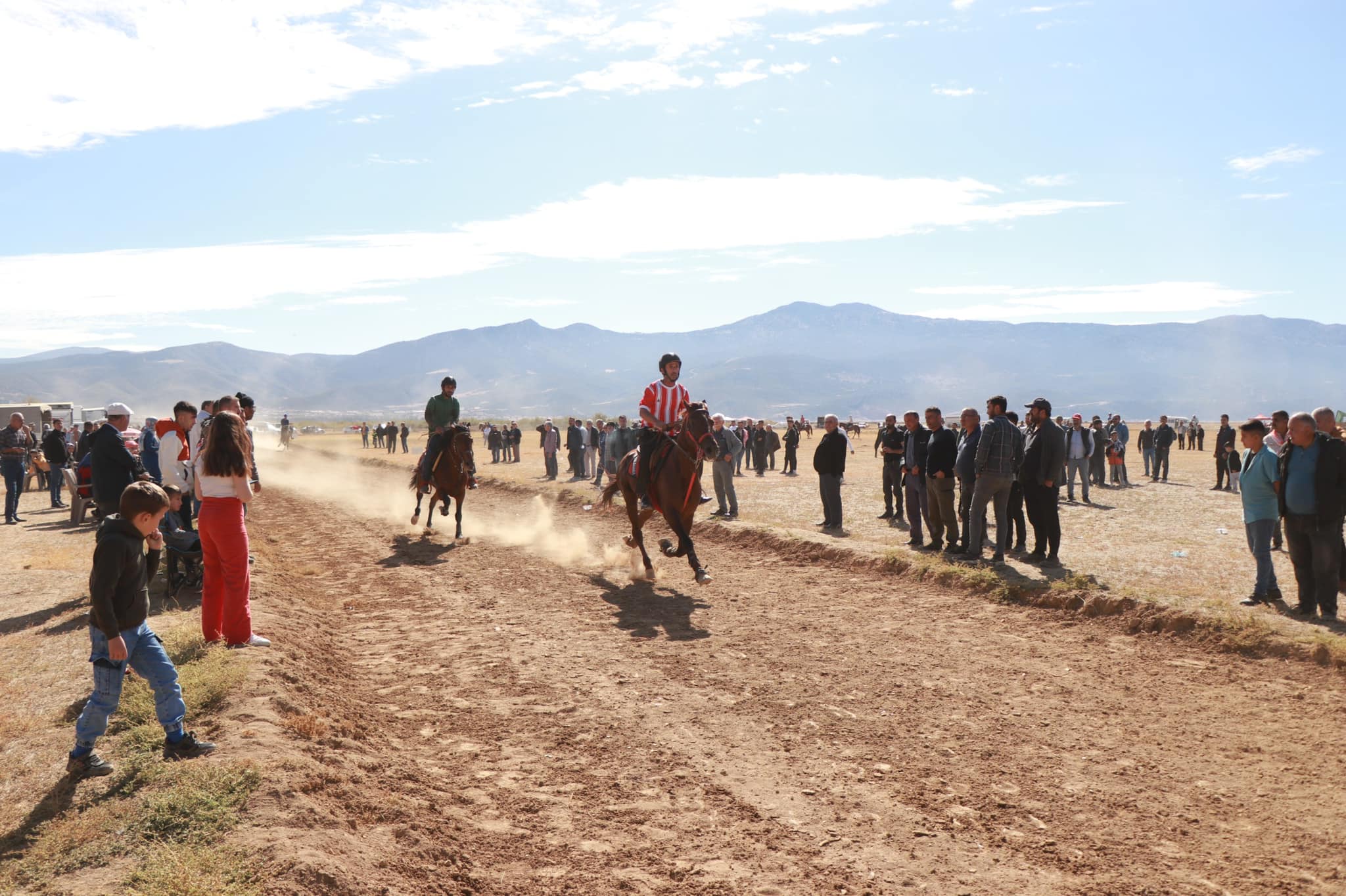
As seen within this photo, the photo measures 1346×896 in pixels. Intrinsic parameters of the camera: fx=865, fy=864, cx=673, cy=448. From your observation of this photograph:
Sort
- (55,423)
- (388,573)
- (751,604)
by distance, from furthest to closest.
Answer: (55,423) → (388,573) → (751,604)

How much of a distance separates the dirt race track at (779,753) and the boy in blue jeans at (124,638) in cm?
41

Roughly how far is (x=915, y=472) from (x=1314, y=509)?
619cm

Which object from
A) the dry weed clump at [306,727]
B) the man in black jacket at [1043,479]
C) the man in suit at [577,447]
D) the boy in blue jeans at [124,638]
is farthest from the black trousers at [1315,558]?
the man in suit at [577,447]

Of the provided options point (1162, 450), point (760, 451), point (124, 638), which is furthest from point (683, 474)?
point (1162, 450)

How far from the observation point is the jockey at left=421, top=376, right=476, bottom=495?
1692 cm

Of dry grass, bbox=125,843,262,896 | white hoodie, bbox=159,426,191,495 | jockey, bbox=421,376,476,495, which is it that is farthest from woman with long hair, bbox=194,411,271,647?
jockey, bbox=421,376,476,495

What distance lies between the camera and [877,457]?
45406mm

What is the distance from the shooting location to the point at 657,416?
13.0 metres

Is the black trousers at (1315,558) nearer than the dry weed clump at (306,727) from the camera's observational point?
No

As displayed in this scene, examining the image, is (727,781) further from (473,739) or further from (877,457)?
(877,457)

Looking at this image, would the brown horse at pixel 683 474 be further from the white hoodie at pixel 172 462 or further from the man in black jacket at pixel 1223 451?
the man in black jacket at pixel 1223 451

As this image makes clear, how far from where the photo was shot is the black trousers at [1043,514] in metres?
12.9

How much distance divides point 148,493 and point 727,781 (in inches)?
167

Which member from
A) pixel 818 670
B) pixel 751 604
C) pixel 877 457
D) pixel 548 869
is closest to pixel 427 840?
pixel 548 869
